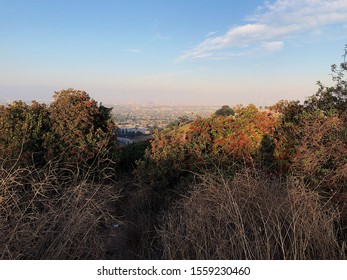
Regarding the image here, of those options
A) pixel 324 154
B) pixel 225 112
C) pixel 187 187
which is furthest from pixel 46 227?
pixel 225 112

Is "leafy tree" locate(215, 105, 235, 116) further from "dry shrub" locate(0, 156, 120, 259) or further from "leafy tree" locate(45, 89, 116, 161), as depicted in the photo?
"dry shrub" locate(0, 156, 120, 259)

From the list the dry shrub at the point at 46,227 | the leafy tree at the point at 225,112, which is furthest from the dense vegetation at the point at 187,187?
the leafy tree at the point at 225,112

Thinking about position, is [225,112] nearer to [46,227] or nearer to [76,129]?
[76,129]

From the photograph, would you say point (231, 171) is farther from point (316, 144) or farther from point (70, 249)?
point (70, 249)

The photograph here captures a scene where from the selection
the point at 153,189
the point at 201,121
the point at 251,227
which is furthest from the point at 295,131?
the point at 251,227

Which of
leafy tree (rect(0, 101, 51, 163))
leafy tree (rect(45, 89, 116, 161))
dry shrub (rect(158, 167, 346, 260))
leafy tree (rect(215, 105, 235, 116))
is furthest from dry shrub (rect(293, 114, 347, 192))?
leafy tree (rect(0, 101, 51, 163))

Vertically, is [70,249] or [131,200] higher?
[70,249]

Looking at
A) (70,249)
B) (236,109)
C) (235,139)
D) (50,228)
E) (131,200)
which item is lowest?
(131,200)

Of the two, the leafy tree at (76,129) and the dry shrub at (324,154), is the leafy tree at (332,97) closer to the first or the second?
the dry shrub at (324,154)
